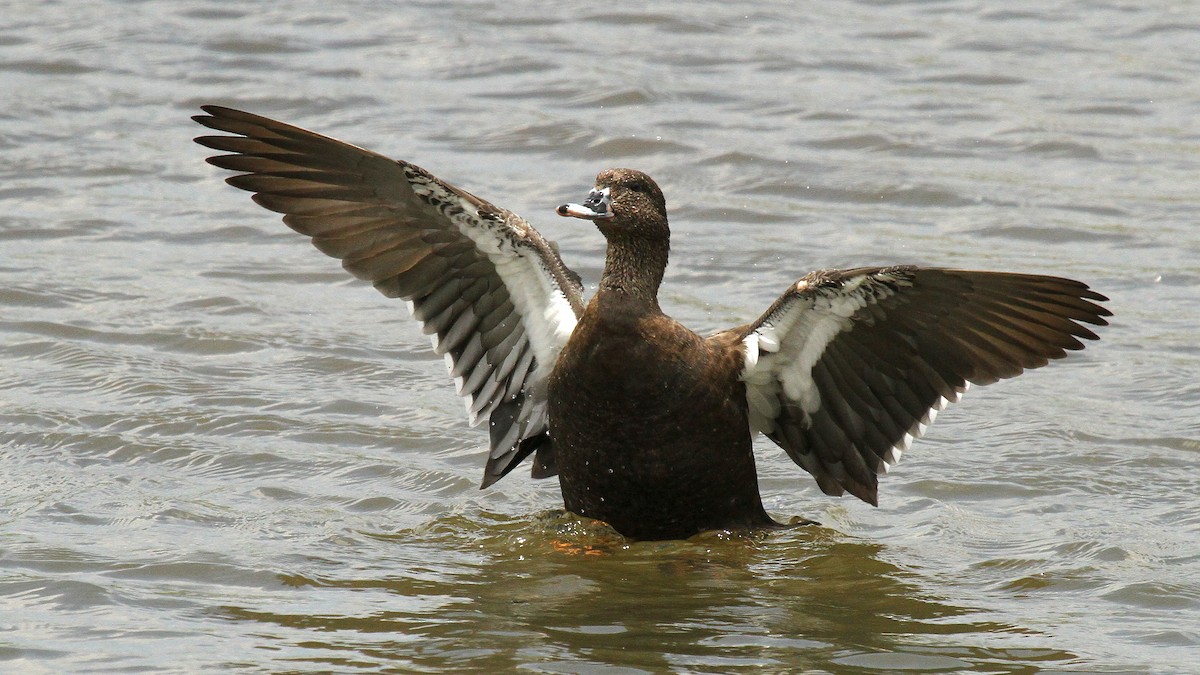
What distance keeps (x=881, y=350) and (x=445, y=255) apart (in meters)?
1.85

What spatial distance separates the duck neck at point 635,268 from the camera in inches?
274

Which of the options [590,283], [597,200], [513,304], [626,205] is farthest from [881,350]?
[590,283]

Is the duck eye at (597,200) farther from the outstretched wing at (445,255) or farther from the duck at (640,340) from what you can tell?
the outstretched wing at (445,255)

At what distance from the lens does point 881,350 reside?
7.02m

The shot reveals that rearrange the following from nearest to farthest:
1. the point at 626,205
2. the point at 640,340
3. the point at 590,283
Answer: the point at 640,340, the point at 626,205, the point at 590,283

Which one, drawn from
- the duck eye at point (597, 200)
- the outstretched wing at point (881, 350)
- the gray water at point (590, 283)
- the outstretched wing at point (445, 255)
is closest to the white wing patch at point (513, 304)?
the outstretched wing at point (445, 255)

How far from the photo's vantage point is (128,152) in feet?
40.0

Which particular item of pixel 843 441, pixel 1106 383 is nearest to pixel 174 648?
pixel 843 441

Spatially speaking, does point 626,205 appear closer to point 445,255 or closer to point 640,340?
point 640,340

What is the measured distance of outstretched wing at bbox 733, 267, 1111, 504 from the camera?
6660 millimetres

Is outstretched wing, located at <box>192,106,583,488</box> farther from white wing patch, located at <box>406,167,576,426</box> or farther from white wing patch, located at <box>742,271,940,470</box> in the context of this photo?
white wing patch, located at <box>742,271,940,470</box>

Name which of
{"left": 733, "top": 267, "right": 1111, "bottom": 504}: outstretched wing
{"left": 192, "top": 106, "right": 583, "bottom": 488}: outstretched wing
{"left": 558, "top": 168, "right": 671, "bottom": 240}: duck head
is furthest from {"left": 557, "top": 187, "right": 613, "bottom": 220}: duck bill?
{"left": 733, "top": 267, "right": 1111, "bottom": 504}: outstretched wing

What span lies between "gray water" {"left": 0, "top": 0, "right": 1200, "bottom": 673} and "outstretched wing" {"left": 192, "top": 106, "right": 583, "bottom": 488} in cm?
50

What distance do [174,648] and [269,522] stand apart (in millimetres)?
1442
